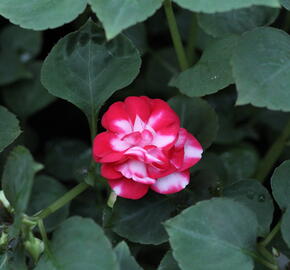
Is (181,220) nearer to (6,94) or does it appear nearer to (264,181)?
(264,181)

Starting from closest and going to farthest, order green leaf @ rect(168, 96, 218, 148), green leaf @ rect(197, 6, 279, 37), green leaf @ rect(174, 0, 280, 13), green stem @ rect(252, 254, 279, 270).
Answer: green leaf @ rect(174, 0, 280, 13) → green stem @ rect(252, 254, 279, 270) → green leaf @ rect(168, 96, 218, 148) → green leaf @ rect(197, 6, 279, 37)

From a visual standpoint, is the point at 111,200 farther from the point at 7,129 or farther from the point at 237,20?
the point at 237,20

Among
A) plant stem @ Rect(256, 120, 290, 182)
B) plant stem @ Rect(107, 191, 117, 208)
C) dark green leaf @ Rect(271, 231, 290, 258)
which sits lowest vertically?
plant stem @ Rect(256, 120, 290, 182)

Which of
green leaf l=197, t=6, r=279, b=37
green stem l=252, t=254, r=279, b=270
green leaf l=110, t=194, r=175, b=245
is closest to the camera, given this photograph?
green stem l=252, t=254, r=279, b=270

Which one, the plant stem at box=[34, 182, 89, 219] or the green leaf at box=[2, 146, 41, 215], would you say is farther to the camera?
the plant stem at box=[34, 182, 89, 219]

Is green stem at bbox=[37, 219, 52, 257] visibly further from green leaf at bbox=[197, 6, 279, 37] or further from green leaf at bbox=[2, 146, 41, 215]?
green leaf at bbox=[197, 6, 279, 37]

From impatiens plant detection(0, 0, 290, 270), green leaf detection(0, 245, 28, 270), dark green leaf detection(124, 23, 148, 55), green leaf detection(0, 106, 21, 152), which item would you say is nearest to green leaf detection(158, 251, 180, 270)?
impatiens plant detection(0, 0, 290, 270)

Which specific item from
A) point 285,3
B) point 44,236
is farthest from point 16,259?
point 285,3
